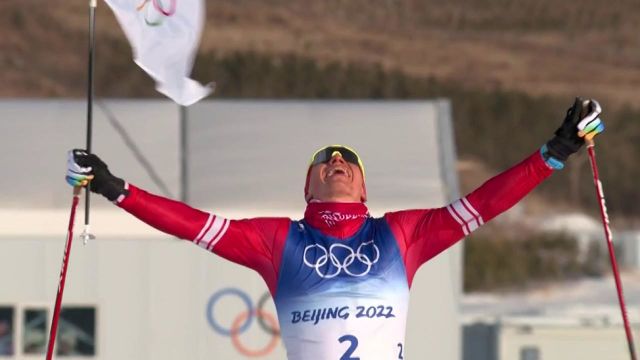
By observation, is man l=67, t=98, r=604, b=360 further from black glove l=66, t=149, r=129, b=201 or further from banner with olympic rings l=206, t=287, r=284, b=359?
banner with olympic rings l=206, t=287, r=284, b=359

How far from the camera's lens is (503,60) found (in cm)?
7581

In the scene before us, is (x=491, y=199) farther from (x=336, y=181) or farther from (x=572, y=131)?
(x=336, y=181)

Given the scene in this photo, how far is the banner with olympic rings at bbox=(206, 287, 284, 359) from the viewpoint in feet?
64.6

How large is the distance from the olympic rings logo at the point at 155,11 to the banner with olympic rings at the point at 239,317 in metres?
11.8

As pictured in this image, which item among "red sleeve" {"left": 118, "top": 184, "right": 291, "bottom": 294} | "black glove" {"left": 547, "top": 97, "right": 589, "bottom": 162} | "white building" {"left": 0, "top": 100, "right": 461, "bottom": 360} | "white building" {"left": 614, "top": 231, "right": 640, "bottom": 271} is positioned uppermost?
"white building" {"left": 614, "top": 231, "right": 640, "bottom": 271}

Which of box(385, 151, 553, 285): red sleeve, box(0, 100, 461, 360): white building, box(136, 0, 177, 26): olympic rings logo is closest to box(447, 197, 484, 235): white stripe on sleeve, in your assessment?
box(385, 151, 553, 285): red sleeve

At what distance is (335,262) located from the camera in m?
6.47

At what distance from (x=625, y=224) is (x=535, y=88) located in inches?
667

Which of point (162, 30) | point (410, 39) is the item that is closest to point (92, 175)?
point (162, 30)

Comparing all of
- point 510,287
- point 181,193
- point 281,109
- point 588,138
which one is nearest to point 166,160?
point 181,193

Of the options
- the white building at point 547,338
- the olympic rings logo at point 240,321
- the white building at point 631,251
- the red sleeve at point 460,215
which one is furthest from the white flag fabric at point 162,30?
the white building at point 631,251

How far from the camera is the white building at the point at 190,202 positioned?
772 inches

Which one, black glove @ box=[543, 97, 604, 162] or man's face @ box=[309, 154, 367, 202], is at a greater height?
black glove @ box=[543, 97, 604, 162]

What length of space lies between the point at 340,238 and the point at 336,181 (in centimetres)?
24
